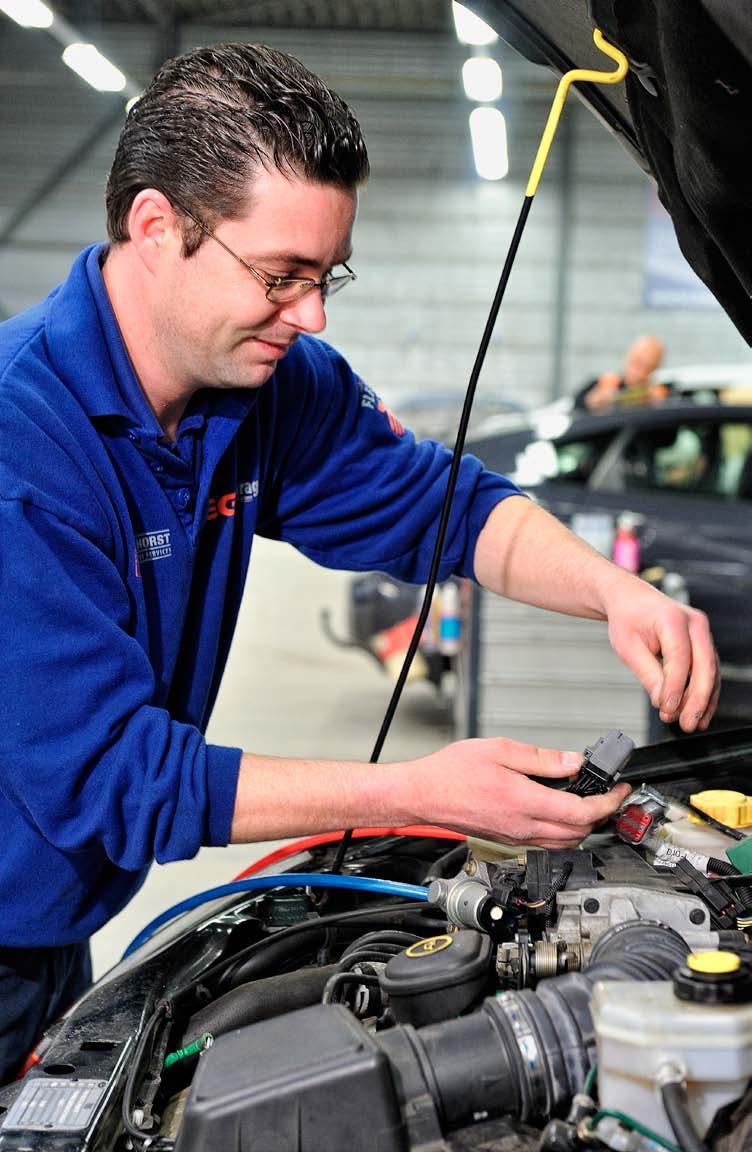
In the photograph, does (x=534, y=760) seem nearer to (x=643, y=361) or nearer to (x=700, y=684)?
(x=700, y=684)

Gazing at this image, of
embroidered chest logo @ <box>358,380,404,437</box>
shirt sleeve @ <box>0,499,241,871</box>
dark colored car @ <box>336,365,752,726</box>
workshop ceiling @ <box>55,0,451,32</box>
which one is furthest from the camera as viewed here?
workshop ceiling @ <box>55,0,451,32</box>

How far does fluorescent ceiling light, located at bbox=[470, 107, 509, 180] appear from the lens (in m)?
12.3

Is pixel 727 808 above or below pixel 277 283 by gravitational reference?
below

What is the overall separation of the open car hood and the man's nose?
34cm

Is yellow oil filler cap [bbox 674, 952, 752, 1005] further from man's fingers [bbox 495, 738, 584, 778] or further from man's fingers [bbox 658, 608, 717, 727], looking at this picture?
man's fingers [bbox 658, 608, 717, 727]

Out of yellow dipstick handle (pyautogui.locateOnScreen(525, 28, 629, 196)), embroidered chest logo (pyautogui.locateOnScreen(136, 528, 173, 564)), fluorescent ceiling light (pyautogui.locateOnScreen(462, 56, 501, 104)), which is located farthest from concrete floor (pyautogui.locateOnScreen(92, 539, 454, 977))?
fluorescent ceiling light (pyautogui.locateOnScreen(462, 56, 501, 104))

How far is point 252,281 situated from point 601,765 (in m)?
0.62

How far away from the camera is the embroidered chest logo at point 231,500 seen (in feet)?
5.02

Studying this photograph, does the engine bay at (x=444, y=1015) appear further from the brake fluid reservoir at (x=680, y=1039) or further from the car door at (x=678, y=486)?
the car door at (x=678, y=486)

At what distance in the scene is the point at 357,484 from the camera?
1.74 m

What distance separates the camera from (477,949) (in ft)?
3.36

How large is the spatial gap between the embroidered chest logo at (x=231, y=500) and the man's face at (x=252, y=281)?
0.65ft

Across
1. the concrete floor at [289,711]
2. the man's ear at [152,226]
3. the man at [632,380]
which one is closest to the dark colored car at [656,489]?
the concrete floor at [289,711]

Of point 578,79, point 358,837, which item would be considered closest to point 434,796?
point 358,837
